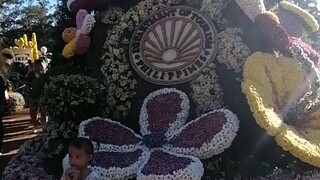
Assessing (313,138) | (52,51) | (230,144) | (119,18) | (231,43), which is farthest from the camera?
(52,51)

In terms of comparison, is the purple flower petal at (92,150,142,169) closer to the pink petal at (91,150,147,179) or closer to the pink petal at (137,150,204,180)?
the pink petal at (91,150,147,179)

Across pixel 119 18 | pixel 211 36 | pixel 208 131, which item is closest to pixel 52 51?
pixel 119 18

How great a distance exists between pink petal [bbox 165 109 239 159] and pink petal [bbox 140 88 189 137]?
21 cm

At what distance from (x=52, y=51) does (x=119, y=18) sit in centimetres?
212

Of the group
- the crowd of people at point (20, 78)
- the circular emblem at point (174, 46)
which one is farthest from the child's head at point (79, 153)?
the crowd of people at point (20, 78)

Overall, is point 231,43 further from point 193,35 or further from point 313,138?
point 313,138

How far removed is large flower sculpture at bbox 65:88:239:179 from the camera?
4.88 meters

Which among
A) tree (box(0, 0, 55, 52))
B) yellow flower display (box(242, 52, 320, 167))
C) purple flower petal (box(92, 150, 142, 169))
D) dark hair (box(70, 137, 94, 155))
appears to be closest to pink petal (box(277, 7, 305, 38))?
yellow flower display (box(242, 52, 320, 167))

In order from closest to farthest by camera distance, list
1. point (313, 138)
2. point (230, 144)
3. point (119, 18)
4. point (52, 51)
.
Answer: point (230, 144), point (313, 138), point (119, 18), point (52, 51)

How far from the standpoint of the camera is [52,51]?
8.29 metres

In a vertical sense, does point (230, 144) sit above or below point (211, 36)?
below

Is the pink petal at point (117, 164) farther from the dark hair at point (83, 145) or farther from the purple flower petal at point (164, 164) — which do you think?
the dark hair at point (83, 145)

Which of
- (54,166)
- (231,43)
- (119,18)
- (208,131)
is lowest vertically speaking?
(54,166)

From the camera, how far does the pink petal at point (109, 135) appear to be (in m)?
5.59
